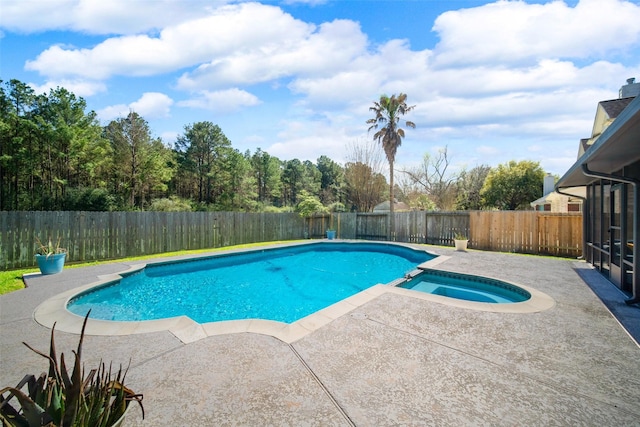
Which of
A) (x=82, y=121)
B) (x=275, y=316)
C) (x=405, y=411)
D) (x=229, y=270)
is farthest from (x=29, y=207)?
(x=405, y=411)

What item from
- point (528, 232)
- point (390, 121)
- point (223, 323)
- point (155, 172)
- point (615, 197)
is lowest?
point (223, 323)

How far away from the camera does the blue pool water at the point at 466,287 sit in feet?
17.6

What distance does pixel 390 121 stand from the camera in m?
18.1

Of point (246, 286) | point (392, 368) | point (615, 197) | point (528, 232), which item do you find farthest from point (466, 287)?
point (528, 232)

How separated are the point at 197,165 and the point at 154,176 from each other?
415 cm

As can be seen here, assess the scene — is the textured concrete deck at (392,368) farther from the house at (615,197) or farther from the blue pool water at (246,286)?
the blue pool water at (246,286)

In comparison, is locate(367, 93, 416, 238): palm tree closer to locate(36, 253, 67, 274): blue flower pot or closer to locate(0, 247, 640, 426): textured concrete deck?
locate(0, 247, 640, 426): textured concrete deck

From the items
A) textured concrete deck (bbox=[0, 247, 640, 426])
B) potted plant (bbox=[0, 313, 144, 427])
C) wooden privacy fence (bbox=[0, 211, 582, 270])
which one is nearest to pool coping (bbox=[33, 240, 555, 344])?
textured concrete deck (bbox=[0, 247, 640, 426])

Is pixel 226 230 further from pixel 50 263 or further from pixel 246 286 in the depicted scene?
pixel 50 263

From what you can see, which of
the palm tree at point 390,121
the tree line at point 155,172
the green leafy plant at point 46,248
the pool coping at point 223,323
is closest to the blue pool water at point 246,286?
the pool coping at point 223,323

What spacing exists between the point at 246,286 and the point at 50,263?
4398 mm

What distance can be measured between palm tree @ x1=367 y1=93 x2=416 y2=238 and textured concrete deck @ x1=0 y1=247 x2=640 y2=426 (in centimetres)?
1513

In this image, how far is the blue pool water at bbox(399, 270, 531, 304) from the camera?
5352 mm

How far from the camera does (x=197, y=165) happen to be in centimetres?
2259
